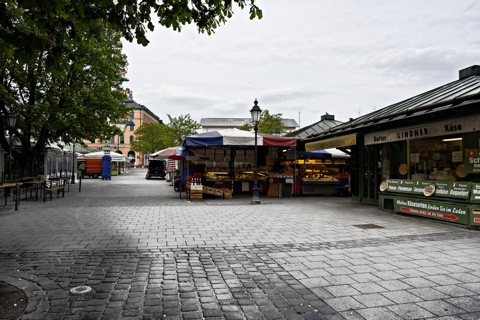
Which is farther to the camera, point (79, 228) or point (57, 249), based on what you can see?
point (79, 228)

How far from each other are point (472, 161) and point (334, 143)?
4.94 m

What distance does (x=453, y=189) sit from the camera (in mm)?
8203

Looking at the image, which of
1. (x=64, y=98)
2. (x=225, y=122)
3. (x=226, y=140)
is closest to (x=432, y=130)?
(x=226, y=140)

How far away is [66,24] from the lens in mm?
4855

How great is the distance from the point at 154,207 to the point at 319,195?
8531 mm

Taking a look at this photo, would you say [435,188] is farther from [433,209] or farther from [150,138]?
[150,138]

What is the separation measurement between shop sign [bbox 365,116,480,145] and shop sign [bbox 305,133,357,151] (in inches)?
23.0

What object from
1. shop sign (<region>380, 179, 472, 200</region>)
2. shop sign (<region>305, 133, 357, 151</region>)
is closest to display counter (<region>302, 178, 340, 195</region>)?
shop sign (<region>305, 133, 357, 151</region>)

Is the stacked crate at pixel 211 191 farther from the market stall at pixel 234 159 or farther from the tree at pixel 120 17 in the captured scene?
the tree at pixel 120 17

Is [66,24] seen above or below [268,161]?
above

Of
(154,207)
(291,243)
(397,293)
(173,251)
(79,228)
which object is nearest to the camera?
(397,293)

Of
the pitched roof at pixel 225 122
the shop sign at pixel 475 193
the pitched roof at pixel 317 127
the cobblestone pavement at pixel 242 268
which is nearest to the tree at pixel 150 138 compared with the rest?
the pitched roof at pixel 317 127

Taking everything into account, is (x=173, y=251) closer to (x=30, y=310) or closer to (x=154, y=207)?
(x=30, y=310)

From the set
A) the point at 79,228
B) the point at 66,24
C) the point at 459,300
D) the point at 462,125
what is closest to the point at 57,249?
the point at 79,228
